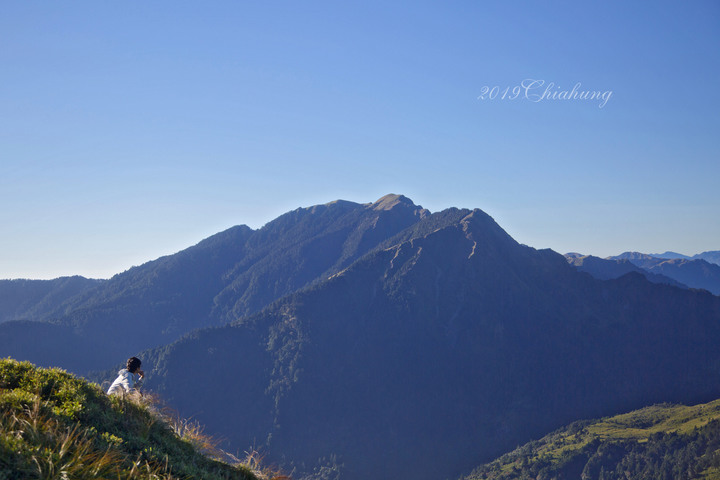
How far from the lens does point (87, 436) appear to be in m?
10.7

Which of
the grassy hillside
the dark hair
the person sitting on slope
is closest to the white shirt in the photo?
the person sitting on slope

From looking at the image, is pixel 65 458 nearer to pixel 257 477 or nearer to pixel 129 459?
Answer: pixel 129 459

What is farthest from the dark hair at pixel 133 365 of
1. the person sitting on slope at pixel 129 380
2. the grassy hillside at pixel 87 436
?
the grassy hillside at pixel 87 436

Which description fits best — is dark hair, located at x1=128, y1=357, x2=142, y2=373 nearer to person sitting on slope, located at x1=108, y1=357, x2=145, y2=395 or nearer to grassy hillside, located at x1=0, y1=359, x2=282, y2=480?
person sitting on slope, located at x1=108, y1=357, x2=145, y2=395

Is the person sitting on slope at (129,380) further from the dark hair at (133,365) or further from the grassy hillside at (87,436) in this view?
the grassy hillside at (87,436)

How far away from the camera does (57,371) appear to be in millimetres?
13945

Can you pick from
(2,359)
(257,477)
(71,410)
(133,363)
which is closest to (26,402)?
(71,410)

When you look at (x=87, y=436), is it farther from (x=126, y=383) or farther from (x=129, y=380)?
(x=129, y=380)

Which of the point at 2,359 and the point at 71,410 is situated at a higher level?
the point at 2,359

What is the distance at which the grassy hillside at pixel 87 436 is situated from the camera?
8.70 meters

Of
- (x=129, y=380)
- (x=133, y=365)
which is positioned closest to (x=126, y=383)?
(x=129, y=380)

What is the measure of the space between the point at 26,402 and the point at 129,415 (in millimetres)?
2939

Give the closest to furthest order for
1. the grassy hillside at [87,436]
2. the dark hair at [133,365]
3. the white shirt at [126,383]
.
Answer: the grassy hillside at [87,436]
the white shirt at [126,383]
the dark hair at [133,365]

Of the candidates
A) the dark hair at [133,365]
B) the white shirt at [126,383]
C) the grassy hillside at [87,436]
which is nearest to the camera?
the grassy hillside at [87,436]
